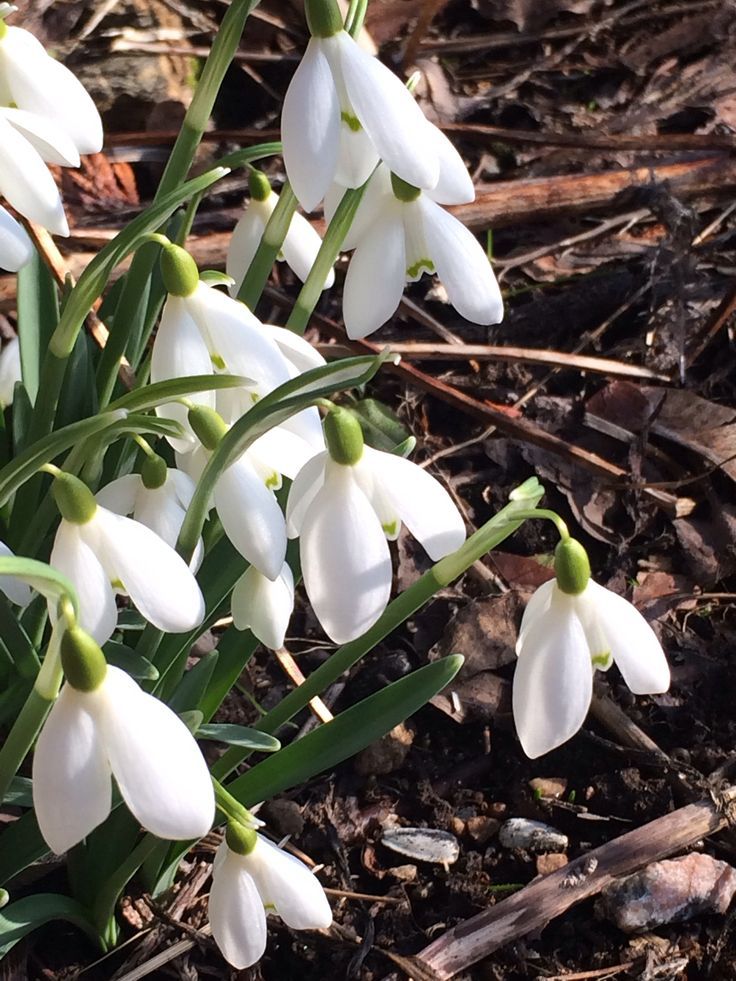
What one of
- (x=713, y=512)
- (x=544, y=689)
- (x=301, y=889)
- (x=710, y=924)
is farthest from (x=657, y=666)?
(x=713, y=512)

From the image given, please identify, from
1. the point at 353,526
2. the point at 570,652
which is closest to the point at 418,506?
the point at 353,526

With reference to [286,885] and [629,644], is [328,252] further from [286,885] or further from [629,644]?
[286,885]

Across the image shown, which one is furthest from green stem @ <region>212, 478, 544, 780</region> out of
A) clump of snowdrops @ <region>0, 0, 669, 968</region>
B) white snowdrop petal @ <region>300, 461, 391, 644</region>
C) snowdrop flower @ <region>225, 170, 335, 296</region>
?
snowdrop flower @ <region>225, 170, 335, 296</region>

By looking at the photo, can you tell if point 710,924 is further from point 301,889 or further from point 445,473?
point 445,473

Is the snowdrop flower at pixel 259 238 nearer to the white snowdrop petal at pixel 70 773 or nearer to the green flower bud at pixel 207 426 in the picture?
the green flower bud at pixel 207 426

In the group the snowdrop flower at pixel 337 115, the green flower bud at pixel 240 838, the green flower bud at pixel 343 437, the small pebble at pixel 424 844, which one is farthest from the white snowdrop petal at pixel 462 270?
the small pebble at pixel 424 844
